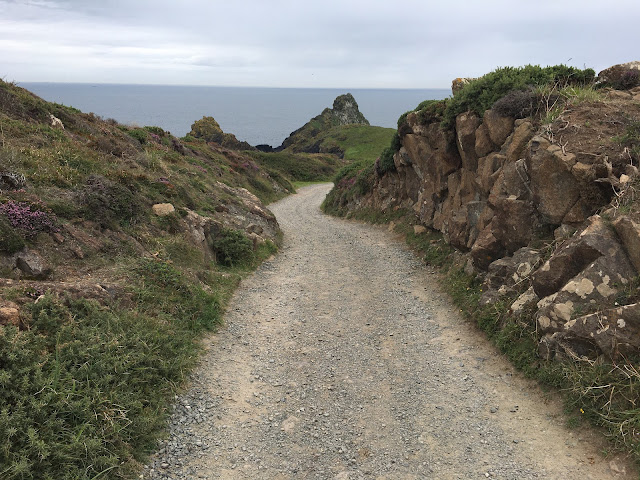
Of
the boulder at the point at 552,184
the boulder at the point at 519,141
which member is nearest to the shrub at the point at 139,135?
the boulder at the point at 519,141

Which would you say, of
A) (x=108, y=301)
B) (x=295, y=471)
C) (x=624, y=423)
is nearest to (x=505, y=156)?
(x=624, y=423)

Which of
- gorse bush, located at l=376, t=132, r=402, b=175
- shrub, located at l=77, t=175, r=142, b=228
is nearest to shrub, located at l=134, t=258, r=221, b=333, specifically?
shrub, located at l=77, t=175, r=142, b=228

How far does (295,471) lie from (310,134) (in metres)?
122

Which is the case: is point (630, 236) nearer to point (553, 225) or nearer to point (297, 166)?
point (553, 225)

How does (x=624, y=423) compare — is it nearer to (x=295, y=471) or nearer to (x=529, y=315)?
(x=529, y=315)

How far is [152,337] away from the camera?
342 inches

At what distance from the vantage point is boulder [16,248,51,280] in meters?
9.02

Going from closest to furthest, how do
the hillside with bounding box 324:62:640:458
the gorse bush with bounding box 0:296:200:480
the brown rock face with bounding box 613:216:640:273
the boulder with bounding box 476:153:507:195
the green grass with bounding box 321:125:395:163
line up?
1. the gorse bush with bounding box 0:296:200:480
2. the hillside with bounding box 324:62:640:458
3. the brown rock face with bounding box 613:216:640:273
4. the boulder with bounding box 476:153:507:195
5. the green grass with bounding box 321:125:395:163

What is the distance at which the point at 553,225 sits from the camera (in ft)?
34.7

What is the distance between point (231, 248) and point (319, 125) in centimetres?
11642

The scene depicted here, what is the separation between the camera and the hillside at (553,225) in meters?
7.31

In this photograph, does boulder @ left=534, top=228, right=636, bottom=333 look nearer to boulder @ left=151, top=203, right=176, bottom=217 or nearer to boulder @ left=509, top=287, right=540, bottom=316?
boulder @ left=509, top=287, right=540, bottom=316

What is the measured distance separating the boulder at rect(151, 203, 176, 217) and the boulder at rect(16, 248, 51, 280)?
19.2 ft

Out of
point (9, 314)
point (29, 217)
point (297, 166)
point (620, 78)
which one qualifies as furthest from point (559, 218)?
point (297, 166)
